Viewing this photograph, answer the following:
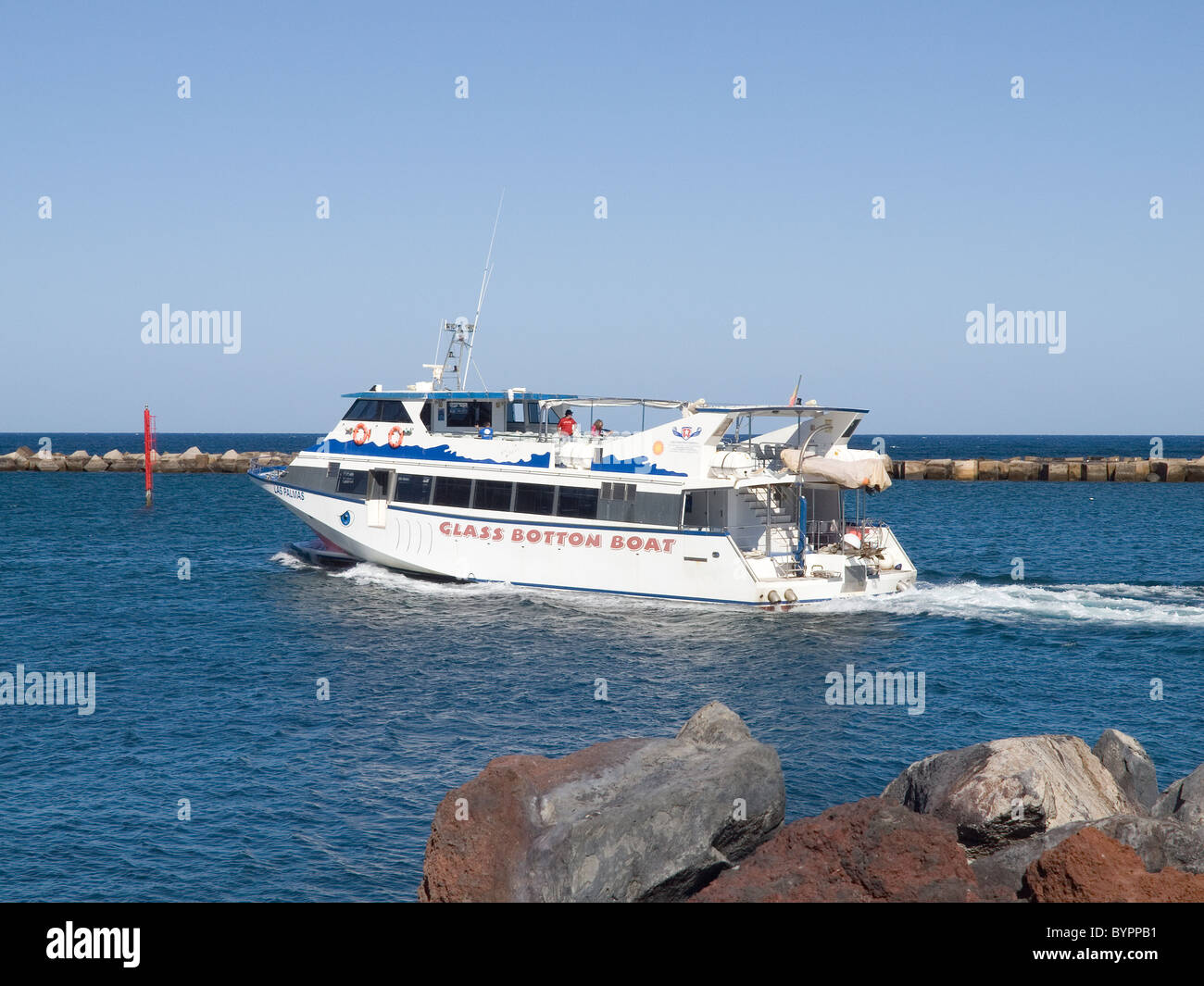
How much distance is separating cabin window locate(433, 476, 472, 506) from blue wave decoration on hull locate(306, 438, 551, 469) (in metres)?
0.51

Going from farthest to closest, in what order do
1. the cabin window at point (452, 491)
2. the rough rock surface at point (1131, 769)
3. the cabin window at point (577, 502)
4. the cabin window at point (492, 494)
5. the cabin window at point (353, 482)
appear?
the cabin window at point (353, 482), the cabin window at point (452, 491), the cabin window at point (492, 494), the cabin window at point (577, 502), the rough rock surface at point (1131, 769)

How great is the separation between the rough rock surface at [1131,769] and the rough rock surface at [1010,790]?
0.70 metres

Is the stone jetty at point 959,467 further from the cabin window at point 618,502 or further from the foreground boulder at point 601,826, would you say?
the foreground boulder at point 601,826

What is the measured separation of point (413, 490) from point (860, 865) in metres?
20.7

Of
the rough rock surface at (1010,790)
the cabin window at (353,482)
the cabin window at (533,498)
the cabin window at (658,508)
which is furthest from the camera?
the cabin window at (353,482)

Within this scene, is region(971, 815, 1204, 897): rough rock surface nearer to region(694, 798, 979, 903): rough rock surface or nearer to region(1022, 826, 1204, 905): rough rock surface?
region(694, 798, 979, 903): rough rock surface

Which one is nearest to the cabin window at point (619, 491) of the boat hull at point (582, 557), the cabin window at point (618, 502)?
the cabin window at point (618, 502)

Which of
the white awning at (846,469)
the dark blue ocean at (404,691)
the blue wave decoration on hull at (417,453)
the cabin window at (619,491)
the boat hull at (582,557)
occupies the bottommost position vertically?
the dark blue ocean at (404,691)

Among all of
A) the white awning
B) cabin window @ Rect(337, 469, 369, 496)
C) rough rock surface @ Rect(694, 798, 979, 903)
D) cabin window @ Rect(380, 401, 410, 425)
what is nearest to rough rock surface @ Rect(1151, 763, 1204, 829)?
rough rock surface @ Rect(694, 798, 979, 903)

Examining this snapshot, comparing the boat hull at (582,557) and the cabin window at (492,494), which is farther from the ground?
the cabin window at (492,494)

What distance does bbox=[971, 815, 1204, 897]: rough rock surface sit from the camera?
9.48 m

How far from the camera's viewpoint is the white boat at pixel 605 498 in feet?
84.3

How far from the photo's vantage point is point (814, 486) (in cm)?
2783

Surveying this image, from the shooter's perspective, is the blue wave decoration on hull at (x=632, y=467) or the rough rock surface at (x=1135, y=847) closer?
the rough rock surface at (x=1135, y=847)
